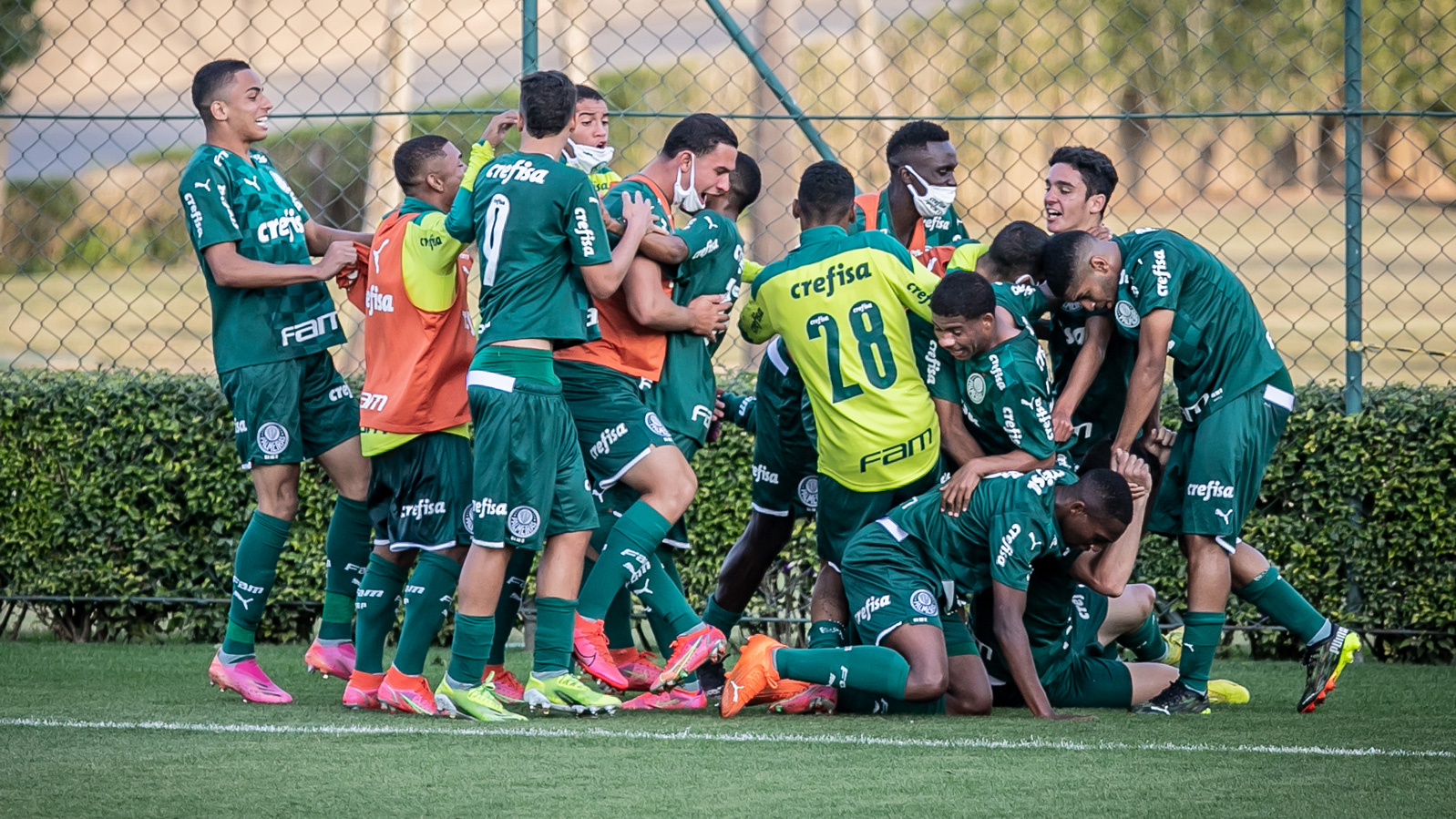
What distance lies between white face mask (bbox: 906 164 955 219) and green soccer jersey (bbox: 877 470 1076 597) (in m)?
1.31

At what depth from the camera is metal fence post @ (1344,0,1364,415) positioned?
21.4 ft

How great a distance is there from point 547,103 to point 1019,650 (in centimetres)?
234

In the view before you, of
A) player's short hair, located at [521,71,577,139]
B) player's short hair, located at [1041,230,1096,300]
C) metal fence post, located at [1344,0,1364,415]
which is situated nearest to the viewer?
player's short hair, located at [521,71,577,139]

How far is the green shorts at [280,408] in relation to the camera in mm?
5277

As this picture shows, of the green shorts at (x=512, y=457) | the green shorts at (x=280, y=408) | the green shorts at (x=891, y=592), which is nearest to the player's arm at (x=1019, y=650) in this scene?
the green shorts at (x=891, y=592)

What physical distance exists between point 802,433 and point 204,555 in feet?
10.1

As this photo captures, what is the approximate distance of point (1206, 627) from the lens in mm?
5273

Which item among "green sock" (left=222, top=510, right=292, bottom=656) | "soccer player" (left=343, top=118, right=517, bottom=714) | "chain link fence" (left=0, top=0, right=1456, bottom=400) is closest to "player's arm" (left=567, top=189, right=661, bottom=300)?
"soccer player" (left=343, top=118, right=517, bottom=714)

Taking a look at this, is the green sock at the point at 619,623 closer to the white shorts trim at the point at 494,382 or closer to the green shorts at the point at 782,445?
the green shorts at the point at 782,445

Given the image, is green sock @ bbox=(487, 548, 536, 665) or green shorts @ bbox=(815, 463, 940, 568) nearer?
green shorts @ bbox=(815, 463, 940, 568)

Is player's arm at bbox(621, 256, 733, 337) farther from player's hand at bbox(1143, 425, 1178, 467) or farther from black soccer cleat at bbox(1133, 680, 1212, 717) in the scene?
black soccer cleat at bbox(1133, 680, 1212, 717)

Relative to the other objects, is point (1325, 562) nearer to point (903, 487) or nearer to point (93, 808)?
point (903, 487)

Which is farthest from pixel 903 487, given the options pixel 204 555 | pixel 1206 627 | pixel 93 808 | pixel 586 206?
pixel 204 555

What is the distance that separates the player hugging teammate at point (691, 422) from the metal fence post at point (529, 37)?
1238mm
